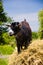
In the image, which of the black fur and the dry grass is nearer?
the dry grass

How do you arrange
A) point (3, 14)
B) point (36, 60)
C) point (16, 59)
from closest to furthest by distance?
point (36, 60), point (16, 59), point (3, 14)

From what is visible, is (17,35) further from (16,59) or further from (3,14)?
(3,14)

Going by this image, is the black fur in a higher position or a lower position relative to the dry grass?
higher

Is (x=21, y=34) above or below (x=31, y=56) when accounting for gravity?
above

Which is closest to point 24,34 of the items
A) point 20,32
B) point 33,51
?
point 20,32

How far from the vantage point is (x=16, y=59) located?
4988mm

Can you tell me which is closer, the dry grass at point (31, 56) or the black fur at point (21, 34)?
the dry grass at point (31, 56)

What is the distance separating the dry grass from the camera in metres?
4.67

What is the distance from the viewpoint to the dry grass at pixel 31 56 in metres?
4.67

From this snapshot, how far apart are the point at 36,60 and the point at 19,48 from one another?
559 millimetres

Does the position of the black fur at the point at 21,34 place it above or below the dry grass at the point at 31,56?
above

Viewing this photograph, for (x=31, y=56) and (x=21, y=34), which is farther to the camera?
(x=21, y=34)

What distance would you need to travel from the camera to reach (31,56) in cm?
473

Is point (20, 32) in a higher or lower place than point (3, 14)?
higher
